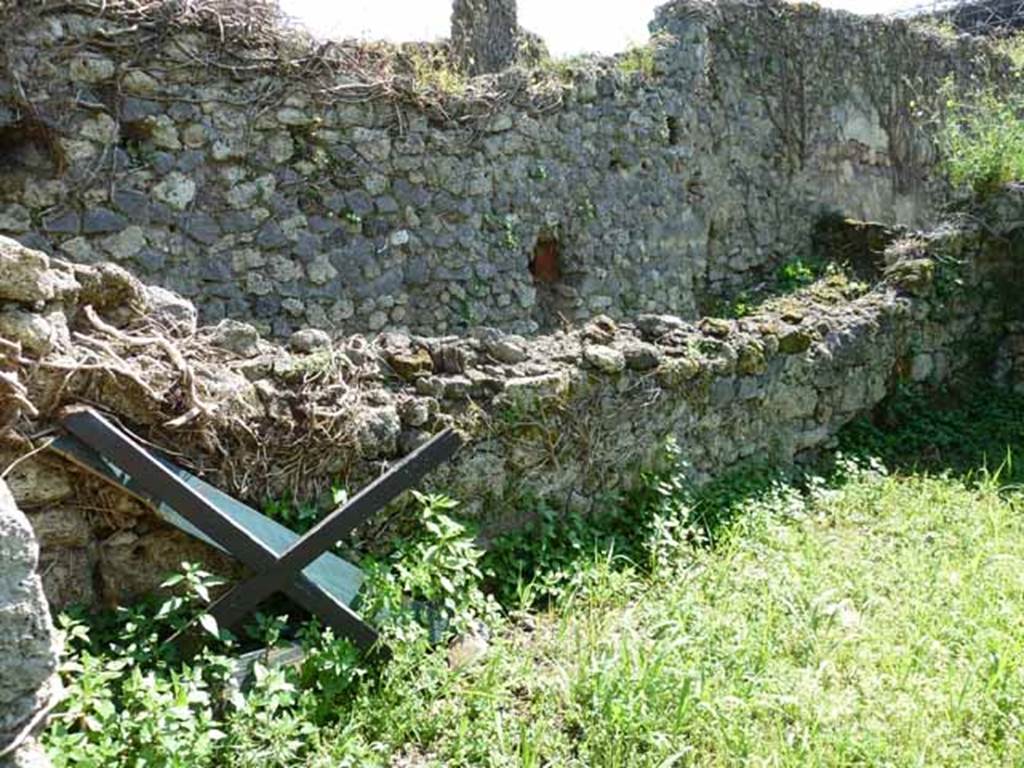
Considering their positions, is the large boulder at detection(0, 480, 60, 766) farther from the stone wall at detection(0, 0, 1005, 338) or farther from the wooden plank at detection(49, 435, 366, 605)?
the stone wall at detection(0, 0, 1005, 338)

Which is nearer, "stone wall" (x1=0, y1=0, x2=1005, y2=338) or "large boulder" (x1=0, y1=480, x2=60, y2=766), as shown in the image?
"large boulder" (x1=0, y1=480, x2=60, y2=766)

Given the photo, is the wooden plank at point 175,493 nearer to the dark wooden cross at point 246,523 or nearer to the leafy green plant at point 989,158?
the dark wooden cross at point 246,523

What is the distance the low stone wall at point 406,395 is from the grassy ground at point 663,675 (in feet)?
1.01

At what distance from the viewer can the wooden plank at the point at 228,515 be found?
2.67 metres

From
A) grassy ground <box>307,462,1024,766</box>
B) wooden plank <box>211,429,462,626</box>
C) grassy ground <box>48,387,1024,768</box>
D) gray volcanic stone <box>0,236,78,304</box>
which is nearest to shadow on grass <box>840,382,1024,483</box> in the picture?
grassy ground <box>48,387,1024,768</box>

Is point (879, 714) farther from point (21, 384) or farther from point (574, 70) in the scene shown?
point (574, 70)

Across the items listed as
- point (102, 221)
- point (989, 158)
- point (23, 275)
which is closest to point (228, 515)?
point (23, 275)

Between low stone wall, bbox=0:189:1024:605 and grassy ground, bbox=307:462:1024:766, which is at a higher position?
low stone wall, bbox=0:189:1024:605

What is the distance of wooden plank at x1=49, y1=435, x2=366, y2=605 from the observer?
2.67 meters

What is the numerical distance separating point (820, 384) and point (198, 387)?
4132mm

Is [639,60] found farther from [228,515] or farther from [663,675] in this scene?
[228,515]

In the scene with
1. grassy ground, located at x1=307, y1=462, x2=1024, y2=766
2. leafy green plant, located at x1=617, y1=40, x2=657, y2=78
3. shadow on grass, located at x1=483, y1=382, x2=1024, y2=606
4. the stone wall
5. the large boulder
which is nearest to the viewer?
the large boulder

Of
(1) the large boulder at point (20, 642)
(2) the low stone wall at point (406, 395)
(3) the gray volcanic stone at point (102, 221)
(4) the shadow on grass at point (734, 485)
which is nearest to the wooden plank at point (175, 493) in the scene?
(2) the low stone wall at point (406, 395)

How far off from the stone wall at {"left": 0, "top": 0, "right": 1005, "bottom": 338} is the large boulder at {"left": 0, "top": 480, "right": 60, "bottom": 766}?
403 centimetres
